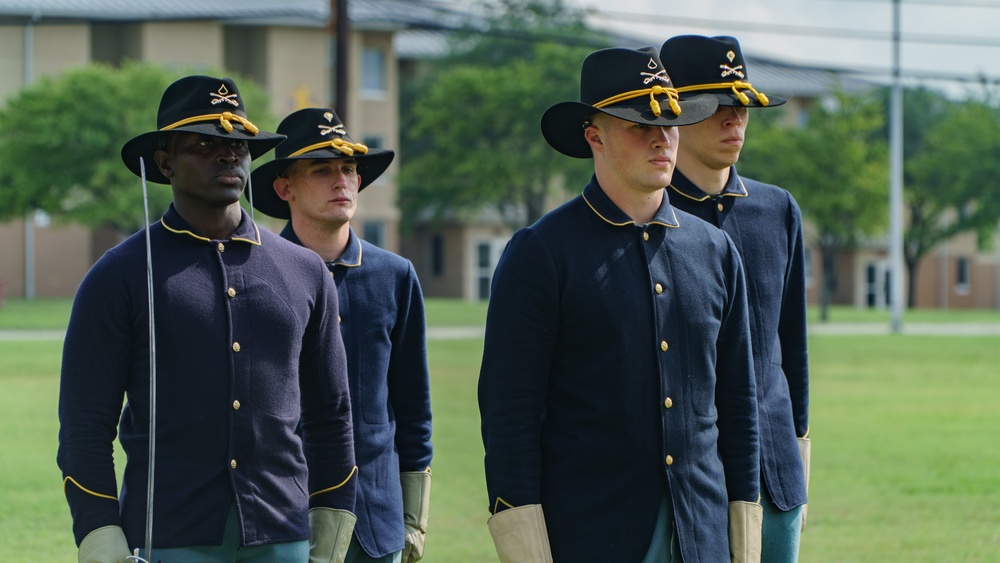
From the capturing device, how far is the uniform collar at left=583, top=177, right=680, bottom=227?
3.87 metres

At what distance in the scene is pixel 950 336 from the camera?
36.4 m

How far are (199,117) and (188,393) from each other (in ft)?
2.56

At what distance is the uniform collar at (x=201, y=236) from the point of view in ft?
12.8

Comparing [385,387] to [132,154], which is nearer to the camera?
[132,154]

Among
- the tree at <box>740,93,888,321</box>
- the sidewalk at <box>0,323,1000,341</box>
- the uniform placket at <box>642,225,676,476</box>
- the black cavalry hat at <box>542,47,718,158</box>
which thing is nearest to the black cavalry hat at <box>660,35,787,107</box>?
the black cavalry hat at <box>542,47,718,158</box>

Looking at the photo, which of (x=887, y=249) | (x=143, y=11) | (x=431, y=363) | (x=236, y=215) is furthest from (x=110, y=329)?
(x=887, y=249)

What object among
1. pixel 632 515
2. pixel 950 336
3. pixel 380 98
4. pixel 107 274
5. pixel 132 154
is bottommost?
pixel 950 336

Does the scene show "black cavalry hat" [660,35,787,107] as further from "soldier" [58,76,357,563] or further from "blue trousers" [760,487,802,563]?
"soldier" [58,76,357,563]

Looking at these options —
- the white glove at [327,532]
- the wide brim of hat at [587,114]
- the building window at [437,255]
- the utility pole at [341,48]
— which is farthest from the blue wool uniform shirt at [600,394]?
the building window at [437,255]

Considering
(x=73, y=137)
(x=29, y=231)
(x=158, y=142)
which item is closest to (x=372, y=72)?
(x=29, y=231)

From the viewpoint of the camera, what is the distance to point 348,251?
5.18 m

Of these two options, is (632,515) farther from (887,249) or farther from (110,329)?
(887,249)

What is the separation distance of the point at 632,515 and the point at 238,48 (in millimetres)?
55781

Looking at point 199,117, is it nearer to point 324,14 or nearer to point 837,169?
point 837,169
